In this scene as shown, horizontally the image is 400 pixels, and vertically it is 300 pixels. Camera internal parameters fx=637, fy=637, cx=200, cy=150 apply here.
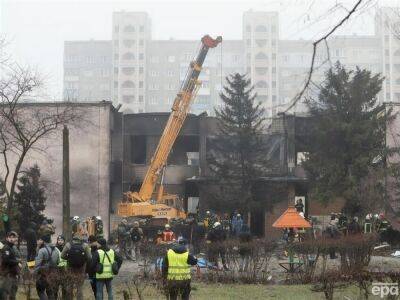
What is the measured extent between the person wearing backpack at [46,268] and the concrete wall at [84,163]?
2607cm

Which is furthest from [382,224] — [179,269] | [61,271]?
[61,271]

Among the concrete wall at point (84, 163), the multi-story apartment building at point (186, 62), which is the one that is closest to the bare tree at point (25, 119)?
the concrete wall at point (84, 163)

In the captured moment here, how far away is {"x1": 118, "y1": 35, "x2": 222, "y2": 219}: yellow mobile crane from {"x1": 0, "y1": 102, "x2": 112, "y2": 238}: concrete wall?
80.3 inches

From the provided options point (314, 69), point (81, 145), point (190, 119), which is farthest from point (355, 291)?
point (190, 119)

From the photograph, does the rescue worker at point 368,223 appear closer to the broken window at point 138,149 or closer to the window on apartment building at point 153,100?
the broken window at point 138,149

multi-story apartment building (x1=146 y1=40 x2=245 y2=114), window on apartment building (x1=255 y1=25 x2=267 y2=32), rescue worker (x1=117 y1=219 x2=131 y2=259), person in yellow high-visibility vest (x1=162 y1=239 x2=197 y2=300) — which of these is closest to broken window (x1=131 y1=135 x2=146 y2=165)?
rescue worker (x1=117 y1=219 x2=131 y2=259)

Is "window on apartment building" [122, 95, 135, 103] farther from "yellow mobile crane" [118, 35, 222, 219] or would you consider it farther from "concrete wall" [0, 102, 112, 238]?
"yellow mobile crane" [118, 35, 222, 219]

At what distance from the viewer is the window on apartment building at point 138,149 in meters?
44.3

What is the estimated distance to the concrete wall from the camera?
38312 millimetres

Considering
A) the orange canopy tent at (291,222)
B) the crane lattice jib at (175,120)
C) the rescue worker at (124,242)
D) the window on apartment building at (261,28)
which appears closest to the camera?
the orange canopy tent at (291,222)

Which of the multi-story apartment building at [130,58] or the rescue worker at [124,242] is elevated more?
the multi-story apartment building at [130,58]

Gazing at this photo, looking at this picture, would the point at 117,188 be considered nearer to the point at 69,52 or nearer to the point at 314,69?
the point at 314,69

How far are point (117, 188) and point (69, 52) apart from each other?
84978mm

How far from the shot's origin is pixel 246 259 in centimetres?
1705
